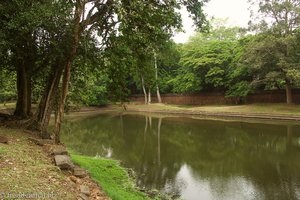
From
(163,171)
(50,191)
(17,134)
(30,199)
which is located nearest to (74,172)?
(50,191)

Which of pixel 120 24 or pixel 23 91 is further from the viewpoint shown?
pixel 23 91

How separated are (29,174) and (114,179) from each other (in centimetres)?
453

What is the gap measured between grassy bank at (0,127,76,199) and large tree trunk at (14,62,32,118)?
4150mm

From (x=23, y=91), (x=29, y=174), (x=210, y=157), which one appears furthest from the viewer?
(x=210, y=157)

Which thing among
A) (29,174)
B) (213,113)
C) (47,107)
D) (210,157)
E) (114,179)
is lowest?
(210,157)

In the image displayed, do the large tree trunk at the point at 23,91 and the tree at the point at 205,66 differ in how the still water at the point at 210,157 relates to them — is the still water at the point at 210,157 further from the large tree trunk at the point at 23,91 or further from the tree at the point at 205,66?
the tree at the point at 205,66

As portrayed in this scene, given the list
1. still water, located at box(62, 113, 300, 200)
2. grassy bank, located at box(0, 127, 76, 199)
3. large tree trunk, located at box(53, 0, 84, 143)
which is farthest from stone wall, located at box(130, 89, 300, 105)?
grassy bank, located at box(0, 127, 76, 199)

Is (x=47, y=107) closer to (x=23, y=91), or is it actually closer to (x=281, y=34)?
(x=23, y=91)

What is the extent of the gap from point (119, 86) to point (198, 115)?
2123 cm

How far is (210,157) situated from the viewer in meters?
13.5

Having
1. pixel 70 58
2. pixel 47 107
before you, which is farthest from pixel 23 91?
pixel 70 58

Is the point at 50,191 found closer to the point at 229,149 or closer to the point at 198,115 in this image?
the point at 229,149

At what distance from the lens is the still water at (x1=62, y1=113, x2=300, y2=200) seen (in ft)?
30.2

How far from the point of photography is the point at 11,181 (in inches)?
193
